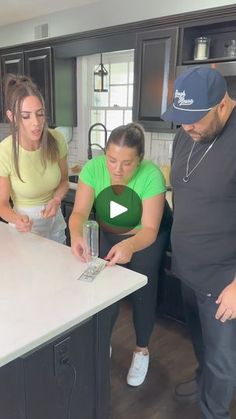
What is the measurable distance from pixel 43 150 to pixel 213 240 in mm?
962

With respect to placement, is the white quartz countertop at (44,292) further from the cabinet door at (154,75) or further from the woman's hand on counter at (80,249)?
the cabinet door at (154,75)

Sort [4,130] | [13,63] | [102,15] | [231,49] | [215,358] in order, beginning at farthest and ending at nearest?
[4,130] → [13,63] → [102,15] → [231,49] → [215,358]

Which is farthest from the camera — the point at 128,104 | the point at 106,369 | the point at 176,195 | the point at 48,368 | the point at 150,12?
the point at 128,104

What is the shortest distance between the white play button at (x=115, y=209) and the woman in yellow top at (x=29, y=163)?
31cm

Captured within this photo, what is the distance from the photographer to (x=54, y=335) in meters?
0.93

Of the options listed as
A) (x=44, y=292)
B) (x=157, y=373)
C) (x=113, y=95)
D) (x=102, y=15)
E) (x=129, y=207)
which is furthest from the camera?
(x=113, y=95)

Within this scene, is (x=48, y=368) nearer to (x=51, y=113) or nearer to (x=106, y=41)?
(x=106, y=41)

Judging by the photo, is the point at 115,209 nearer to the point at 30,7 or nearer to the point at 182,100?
the point at 182,100

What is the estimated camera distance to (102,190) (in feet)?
5.13

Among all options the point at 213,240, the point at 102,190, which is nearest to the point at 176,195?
the point at 213,240

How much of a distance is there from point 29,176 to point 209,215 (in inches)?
36.3

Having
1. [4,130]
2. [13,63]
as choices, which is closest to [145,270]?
[13,63]

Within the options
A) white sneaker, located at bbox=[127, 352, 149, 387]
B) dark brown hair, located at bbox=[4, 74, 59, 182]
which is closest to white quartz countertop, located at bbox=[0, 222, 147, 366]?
dark brown hair, located at bbox=[4, 74, 59, 182]

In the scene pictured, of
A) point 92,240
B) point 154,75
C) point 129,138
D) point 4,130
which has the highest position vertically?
point 154,75
